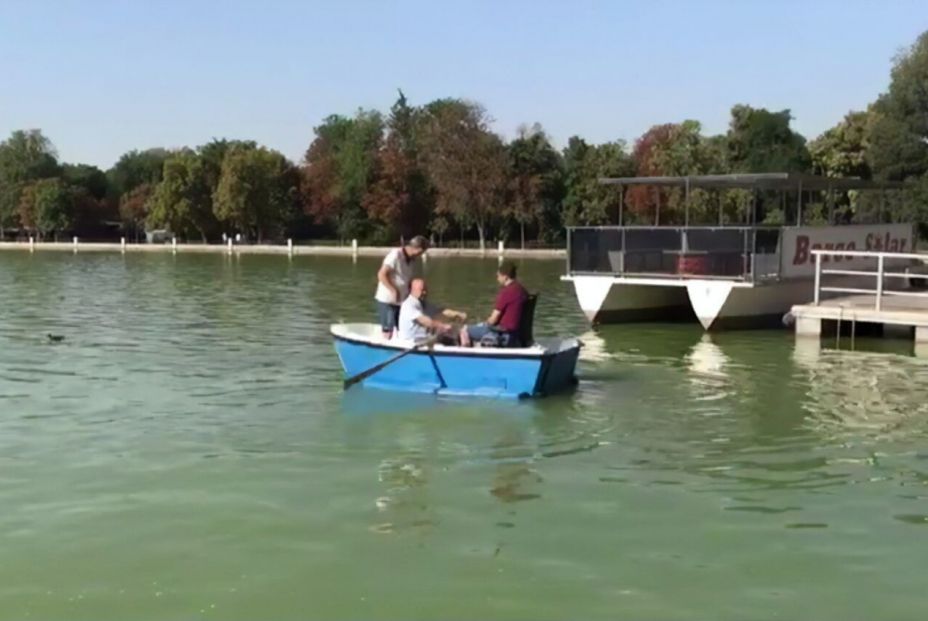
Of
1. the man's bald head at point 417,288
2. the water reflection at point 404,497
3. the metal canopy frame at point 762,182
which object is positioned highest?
the metal canopy frame at point 762,182

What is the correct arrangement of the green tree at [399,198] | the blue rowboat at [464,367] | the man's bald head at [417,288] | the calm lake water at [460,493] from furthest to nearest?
the green tree at [399,198] → the man's bald head at [417,288] → the blue rowboat at [464,367] → the calm lake water at [460,493]

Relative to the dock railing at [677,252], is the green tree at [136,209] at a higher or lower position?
higher

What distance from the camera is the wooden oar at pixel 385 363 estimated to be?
524 inches

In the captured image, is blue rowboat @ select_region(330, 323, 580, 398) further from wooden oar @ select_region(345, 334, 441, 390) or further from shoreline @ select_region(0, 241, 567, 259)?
shoreline @ select_region(0, 241, 567, 259)

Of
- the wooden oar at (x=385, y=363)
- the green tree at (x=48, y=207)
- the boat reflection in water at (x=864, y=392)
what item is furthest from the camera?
the green tree at (x=48, y=207)

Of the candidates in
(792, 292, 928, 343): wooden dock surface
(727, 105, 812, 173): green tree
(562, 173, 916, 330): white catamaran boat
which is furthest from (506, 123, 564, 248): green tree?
(792, 292, 928, 343): wooden dock surface

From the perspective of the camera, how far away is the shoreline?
7050cm

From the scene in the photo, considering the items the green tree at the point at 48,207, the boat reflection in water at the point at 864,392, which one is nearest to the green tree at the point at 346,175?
the green tree at the point at 48,207

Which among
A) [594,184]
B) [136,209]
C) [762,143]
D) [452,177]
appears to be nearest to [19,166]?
[136,209]

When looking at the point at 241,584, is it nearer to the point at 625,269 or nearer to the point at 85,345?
the point at 85,345

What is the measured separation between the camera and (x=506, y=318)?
13430 mm

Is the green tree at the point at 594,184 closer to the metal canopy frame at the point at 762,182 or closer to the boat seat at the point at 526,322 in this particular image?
the metal canopy frame at the point at 762,182

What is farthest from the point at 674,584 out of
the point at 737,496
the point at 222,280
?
the point at 222,280

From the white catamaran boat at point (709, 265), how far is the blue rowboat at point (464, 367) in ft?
28.8
